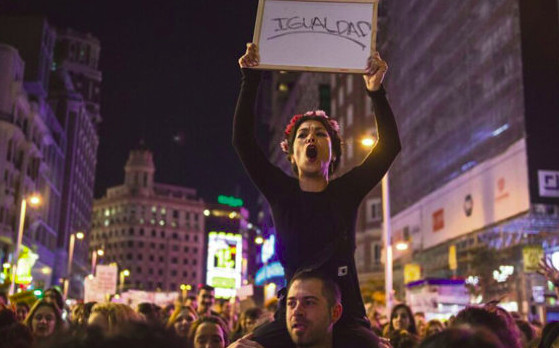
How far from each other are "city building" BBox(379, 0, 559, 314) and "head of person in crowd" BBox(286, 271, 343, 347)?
2028 centimetres

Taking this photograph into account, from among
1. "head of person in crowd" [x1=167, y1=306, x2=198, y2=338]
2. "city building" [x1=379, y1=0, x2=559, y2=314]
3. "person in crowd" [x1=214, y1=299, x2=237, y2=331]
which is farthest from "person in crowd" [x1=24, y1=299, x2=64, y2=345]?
"city building" [x1=379, y1=0, x2=559, y2=314]

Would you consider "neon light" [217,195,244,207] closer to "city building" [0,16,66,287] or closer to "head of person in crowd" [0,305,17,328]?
"city building" [0,16,66,287]

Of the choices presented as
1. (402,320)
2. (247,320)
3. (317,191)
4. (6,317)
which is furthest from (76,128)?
(317,191)

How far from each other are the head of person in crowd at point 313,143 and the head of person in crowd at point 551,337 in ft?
5.12

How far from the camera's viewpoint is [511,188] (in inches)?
1249

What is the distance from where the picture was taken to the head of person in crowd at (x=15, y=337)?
5066 millimetres

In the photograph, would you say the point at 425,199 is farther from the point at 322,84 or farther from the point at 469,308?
the point at 469,308

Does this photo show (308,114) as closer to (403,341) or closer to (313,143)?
(313,143)

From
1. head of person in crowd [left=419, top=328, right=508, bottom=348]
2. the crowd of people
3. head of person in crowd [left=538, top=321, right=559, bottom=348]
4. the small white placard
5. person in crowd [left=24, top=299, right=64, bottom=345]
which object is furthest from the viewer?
the small white placard

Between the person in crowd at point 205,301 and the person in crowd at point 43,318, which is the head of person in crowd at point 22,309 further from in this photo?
the person in crowd at point 205,301

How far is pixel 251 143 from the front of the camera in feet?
12.8

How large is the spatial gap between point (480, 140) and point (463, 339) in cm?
3532

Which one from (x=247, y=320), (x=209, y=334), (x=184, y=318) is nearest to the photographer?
(x=209, y=334)

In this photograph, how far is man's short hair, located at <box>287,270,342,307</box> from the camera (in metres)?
3.32
